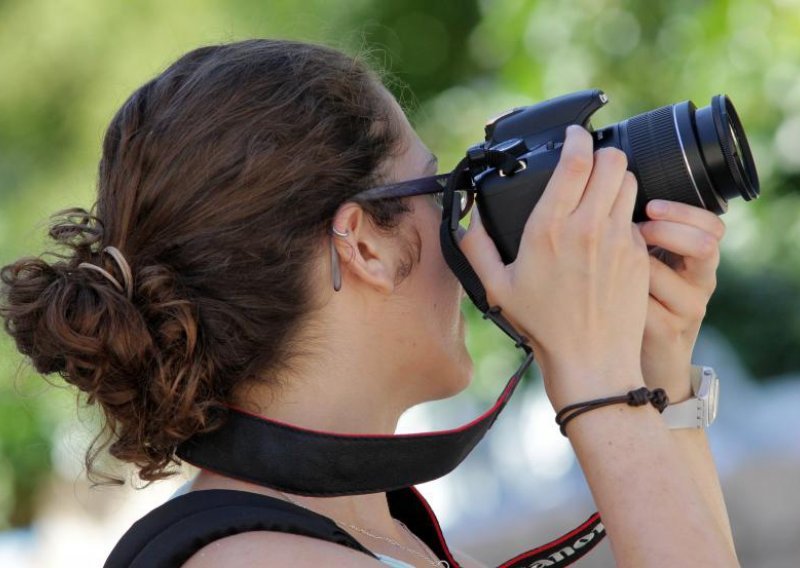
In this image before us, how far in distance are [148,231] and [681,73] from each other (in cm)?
289

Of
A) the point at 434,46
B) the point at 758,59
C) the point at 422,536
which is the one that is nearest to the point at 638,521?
the point at 422,536

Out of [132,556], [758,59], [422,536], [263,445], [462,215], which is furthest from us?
[758,59]

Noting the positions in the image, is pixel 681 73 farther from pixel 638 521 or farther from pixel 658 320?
pixel 638 521

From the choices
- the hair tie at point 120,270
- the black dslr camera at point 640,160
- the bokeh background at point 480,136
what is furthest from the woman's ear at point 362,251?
the bokeh background at point 480,136

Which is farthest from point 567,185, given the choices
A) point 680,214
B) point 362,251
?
point 362,251

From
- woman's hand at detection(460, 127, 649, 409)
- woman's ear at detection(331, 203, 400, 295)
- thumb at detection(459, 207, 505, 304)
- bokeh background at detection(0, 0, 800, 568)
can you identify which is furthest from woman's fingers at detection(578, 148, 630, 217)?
bokeh background at detection(0, 0, 800, 568)

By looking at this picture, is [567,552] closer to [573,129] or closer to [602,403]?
[602,403]

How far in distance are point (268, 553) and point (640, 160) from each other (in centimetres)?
63

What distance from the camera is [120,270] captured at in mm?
A: 1253

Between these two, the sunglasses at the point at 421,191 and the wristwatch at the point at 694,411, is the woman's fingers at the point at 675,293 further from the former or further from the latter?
the sunglasses at the point at 421,191

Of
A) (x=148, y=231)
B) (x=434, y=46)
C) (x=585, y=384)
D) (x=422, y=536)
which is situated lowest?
(x=422, y=536)

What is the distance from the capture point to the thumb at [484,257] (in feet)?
4.12

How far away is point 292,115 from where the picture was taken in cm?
129

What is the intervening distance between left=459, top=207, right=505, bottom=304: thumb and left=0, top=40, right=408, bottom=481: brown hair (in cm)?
12
